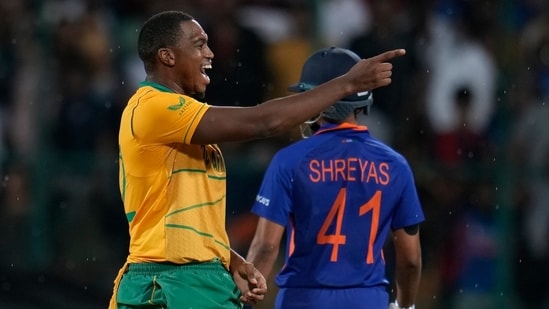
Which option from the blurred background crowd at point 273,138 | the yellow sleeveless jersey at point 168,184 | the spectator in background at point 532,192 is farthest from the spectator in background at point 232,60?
the yellow sleeveless jersey at point 168,184

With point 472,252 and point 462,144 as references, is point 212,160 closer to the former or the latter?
point 472,252

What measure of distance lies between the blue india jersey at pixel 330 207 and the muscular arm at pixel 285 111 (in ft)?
3.14

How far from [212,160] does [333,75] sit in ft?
3.50

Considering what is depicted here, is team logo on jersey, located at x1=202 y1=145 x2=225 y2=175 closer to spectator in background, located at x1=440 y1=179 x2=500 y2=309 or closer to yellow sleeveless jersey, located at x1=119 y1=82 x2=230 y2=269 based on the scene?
yellow sleeveless jersey, located at x1=119 y1=82 x2=230 y2=269

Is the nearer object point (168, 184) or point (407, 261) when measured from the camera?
point (168, 184)

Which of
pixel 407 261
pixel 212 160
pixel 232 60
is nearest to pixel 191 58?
pixel 212 160

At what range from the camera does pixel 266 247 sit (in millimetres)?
6004

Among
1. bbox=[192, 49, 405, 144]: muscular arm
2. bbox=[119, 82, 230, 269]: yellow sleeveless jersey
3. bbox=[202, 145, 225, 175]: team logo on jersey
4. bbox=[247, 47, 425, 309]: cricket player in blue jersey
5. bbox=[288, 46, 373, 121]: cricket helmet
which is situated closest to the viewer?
bbox=[192, 49, 405, 144]: muscular arm

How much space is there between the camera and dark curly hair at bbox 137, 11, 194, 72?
211 inches

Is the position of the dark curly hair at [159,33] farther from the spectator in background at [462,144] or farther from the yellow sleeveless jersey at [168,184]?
the spectator in background at [462,144]

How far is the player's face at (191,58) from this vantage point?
536 centimetres

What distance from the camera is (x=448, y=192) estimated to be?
10305 mm

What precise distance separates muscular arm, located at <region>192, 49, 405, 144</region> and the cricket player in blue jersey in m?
0.96

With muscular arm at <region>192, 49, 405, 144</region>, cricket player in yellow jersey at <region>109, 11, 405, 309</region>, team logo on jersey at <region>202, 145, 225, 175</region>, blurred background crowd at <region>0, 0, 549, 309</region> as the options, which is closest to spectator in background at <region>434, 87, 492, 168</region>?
blurred background crowd at <region>0, 0, 549, 309</region>
